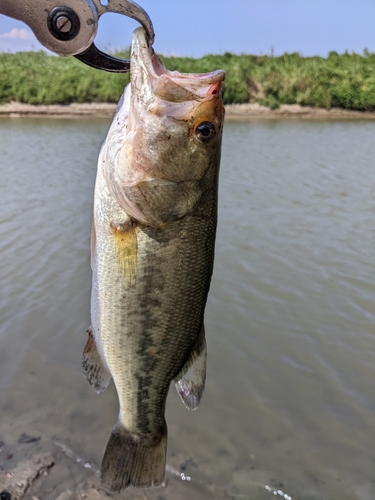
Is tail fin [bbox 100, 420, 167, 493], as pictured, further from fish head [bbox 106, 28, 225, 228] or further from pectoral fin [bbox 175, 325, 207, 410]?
fish head [bbox 106, 28, 225, 228]

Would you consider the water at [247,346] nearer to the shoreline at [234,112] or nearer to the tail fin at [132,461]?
the tail fin at [132,461]

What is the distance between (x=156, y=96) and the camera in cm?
199

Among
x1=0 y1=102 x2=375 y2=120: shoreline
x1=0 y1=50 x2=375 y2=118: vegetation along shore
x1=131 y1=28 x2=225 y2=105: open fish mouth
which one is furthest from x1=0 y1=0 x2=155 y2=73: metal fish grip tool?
x1=0 y1=50 x2=375 y2=118: vegetation along shore

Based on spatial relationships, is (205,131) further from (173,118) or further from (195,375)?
(195,375)

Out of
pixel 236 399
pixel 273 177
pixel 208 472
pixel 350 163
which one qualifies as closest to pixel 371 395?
pixel 236 399

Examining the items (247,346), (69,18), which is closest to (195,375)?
(69,18)

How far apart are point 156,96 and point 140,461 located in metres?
1.63

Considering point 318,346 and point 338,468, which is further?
point 318,346

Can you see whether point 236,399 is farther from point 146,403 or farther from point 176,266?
point 176,266

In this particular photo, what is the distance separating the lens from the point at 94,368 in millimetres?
2395

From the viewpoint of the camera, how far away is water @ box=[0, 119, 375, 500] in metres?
3.58

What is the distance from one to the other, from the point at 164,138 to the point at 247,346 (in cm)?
333

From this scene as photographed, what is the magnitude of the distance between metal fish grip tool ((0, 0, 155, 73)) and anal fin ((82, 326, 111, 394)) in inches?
48.4

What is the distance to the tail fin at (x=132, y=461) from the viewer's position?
2.39 meters
